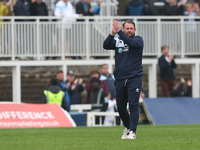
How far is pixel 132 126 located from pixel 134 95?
54cm

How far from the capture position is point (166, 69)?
2605 centimetres

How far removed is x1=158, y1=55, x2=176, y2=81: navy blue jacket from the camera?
1022 inches

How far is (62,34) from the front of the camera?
2653cm

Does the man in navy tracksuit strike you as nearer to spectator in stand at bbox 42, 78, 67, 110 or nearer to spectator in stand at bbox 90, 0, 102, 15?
spectator in stand at bbox 42, 78, 67, 110

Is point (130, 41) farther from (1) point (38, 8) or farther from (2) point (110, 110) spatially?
(1) point (38, 8)

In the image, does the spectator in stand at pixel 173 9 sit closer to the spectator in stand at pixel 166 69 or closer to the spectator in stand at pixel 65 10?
the spectator in stand at pixel 166 69

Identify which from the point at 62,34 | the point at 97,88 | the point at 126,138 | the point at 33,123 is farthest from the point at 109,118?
the point at 126,138

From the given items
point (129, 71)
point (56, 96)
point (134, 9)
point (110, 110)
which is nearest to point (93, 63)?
point (134, 9)

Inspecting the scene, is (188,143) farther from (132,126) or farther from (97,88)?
(97,88)

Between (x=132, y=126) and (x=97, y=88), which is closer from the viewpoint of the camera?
(x=132, y=126)

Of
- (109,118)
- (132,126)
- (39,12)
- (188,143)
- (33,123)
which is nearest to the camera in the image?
(188,143)

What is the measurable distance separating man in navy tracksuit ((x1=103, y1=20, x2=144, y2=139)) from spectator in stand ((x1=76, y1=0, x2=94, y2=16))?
45.4 feet

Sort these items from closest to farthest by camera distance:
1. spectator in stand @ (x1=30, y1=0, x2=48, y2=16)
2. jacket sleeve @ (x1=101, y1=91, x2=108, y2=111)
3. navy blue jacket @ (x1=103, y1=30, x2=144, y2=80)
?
navy blue jacket @ (x1=103, y1=30, x2=144, y2=80)
jacket sleeve @ (x1=101, y1=91, x2=108, y2=111)
spectator in stand @ (x1=30, y1=0, x2=48, y2=16)

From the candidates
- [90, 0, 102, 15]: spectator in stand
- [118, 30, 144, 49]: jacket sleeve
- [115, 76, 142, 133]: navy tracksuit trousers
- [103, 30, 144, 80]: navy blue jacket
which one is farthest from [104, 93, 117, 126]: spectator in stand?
[118, 30, 144, 49]: jacket sleeve
